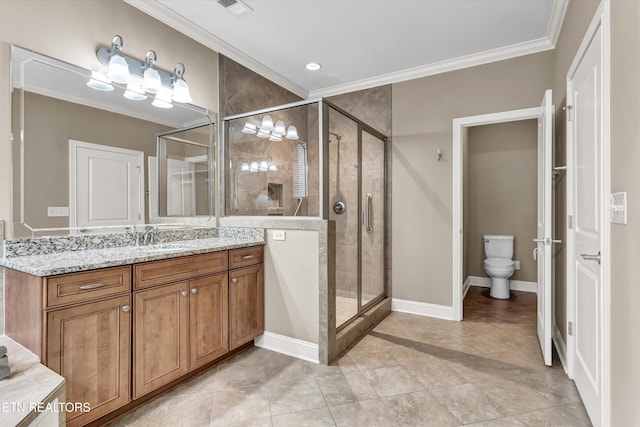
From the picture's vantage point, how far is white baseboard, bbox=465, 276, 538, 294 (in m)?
4.40

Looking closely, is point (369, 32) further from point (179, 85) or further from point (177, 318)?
point (177, 318)

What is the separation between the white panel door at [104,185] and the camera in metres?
1.97

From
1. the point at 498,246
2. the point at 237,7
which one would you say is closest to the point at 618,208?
the point at 237,7

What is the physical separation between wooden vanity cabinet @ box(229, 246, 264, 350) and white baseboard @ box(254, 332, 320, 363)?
0.30 ft

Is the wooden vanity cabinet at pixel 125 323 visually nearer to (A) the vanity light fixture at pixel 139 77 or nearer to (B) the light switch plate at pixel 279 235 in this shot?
(B) the light switch plate at pixel 279 235

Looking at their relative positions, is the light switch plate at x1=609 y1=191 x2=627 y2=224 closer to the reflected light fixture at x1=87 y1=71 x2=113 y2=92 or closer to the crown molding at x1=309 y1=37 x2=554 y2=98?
the crown molding at x1=309 y1=37 x2=554 y2=98

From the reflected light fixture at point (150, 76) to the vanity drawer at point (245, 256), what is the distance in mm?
1344

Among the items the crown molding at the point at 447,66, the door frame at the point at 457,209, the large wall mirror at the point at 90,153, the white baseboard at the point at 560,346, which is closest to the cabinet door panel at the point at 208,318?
the large wall mirror at the point at 90,153

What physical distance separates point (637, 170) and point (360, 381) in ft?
6.05

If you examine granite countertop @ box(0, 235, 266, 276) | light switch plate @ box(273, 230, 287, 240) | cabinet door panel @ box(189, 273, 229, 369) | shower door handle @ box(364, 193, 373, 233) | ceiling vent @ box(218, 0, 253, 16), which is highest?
ceiling vent @ box(218, 0, 253, 16)

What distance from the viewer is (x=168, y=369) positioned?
192 centimetres

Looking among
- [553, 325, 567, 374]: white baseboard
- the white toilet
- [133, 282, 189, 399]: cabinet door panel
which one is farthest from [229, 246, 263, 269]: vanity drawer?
the white toilet

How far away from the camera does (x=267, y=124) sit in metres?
2.94

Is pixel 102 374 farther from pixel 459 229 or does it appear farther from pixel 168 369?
pixel 459 229
